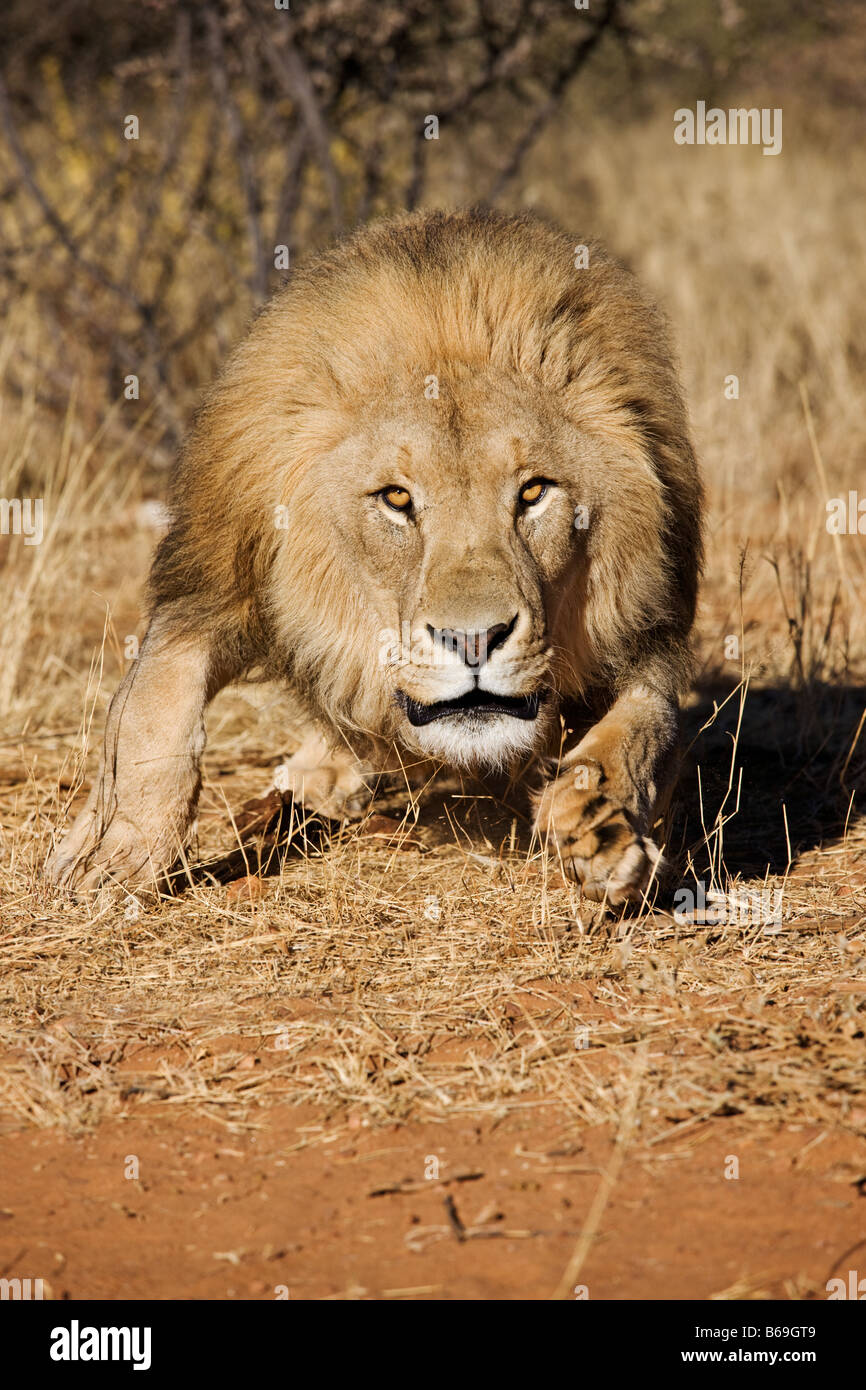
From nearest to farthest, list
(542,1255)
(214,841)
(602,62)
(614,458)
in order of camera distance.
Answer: (542,1255)
(614,458)
(214,841)
(602,62)

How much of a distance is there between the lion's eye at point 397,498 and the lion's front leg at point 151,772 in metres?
0.67

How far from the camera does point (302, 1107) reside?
293cm

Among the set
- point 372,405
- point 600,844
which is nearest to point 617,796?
point 600,844

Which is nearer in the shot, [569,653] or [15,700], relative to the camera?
[569,653]

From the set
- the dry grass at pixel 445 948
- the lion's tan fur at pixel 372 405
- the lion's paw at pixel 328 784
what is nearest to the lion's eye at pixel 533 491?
the lion's tan fur at pixel 372 405

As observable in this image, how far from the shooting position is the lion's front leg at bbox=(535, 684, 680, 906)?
11.1 feet

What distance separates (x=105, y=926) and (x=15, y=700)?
211 cm

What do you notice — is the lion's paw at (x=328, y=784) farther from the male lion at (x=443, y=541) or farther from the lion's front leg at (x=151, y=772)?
the lion's front leg at (x=151, y=772)

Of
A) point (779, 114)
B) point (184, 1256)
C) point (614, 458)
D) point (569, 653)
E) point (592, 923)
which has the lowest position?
point (184, 1256)

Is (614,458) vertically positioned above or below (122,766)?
above

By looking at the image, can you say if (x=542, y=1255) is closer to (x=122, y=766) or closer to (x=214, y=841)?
(x=122, y=766)

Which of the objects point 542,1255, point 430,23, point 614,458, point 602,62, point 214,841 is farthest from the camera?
point 602,62

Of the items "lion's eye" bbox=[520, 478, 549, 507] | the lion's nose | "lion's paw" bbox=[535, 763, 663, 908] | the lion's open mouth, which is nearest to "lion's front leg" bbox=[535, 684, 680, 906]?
"lion's paw" bbox=[535, 763, 663, 908]

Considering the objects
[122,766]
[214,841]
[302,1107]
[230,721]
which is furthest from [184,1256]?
[230,721]
